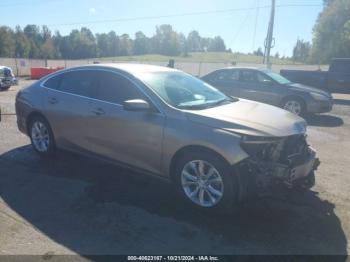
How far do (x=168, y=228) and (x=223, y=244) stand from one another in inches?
23.7

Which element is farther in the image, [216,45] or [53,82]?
[216,45]

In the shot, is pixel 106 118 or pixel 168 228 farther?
pixel 106 118

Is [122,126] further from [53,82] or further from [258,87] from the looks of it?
[258,87]

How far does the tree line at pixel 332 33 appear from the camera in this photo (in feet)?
151

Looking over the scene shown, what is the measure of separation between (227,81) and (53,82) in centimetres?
621

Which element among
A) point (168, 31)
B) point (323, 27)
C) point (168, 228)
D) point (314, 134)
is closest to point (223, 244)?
point (168, 228)

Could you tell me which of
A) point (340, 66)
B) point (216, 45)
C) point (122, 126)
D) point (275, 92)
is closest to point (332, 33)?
point (340, 66)

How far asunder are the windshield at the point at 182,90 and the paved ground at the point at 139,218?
118 centimetres

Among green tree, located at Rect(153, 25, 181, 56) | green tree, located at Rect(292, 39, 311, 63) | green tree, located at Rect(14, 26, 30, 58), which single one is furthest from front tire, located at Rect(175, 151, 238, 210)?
green tree, located at Rect(153, 25, 181, 56)

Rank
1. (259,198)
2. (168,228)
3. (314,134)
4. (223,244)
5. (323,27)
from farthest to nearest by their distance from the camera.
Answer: (323,27)
(314,134)
(259,198)
(168,228)
(223,244)

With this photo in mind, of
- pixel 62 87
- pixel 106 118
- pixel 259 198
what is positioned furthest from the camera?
pixel 62 87

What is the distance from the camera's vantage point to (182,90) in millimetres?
4555

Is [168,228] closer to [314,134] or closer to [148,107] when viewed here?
[148,107]

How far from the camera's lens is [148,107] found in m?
4.01
